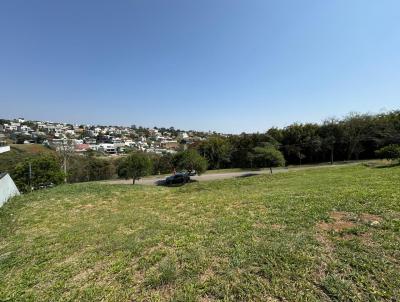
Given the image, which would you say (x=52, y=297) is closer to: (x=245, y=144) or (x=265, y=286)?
(x=265, y=286)

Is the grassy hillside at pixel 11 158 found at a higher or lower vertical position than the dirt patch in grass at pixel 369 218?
higher

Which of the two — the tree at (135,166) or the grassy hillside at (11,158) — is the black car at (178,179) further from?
the grassy hillside at (11,158)

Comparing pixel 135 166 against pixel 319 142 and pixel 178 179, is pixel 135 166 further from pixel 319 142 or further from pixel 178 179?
pixel 319 142

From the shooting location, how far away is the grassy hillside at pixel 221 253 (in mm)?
2771

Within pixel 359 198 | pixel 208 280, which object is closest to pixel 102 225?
pixel 208 280

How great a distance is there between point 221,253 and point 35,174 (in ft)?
60.8

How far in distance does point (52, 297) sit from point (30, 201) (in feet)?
26.3

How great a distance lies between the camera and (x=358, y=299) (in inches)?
96.5

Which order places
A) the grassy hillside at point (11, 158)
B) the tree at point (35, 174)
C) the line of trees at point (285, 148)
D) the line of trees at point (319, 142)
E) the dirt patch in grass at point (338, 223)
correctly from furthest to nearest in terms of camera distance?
the line of trees at point (319, 142) → the line of trees at point (285, 148) → the grassy hillside at point (11, 158) → the tree at point (35, 174) → the dirt patch in grass at point (338, 223)

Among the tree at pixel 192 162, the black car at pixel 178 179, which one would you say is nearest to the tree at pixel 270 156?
the tree at pixel 192 162

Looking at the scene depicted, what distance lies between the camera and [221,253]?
360 centimetres

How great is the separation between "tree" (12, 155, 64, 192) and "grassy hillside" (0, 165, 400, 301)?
12497 mm

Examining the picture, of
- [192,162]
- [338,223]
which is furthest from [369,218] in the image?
[192,162]

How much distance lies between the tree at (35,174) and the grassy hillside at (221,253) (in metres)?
12.5
